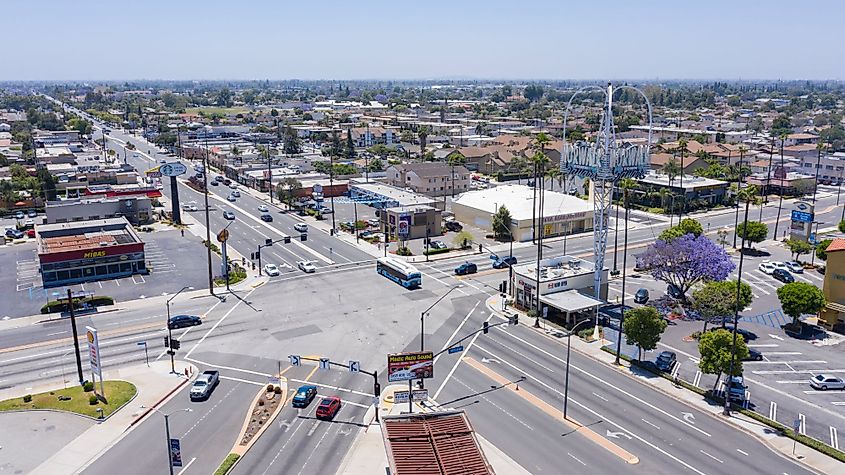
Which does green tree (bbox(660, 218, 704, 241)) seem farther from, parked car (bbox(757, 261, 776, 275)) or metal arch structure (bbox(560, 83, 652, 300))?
metal arch structure (bbox(560, 83, 652, 300))

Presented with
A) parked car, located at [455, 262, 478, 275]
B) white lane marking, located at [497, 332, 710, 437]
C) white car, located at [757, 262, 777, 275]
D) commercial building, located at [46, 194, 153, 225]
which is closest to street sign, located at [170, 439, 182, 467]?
white lane marking, located at [497, 332, 710, 437]

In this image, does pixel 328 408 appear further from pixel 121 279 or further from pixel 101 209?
pixel 101 209

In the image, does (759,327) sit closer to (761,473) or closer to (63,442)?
(761,473)

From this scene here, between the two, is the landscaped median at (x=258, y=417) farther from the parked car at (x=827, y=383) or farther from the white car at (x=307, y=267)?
the parked car at (x=827, y=383)

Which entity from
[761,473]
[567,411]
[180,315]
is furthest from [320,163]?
[761,473]

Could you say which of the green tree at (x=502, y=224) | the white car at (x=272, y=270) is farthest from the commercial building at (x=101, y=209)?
the green tree at (x=502, y=224)

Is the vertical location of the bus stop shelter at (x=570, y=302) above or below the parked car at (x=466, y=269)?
above

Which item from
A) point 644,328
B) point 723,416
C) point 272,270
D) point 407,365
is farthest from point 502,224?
point 407,365
